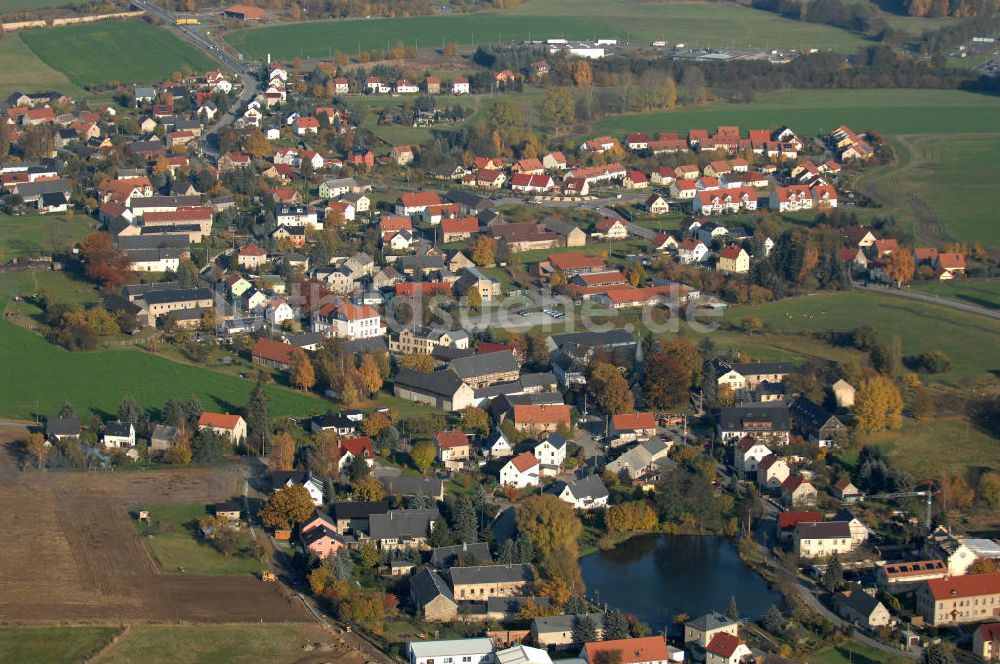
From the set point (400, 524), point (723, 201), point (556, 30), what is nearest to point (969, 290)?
point (723, 201)

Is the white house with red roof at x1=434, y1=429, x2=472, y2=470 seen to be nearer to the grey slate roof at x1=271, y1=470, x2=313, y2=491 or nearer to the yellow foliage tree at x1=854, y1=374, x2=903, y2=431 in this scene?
the grey slate roof at x1=271, y1=470, x2=313, y2=491

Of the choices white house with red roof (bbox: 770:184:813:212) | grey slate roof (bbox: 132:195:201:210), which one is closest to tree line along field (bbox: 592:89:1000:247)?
white house with red roof (bbox: 770:184:813:212)

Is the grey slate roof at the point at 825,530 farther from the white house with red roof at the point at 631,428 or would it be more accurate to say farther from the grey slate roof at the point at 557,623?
the white house with red roof at the point at 631,428

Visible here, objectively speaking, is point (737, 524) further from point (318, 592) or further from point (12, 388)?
point (12, 388)

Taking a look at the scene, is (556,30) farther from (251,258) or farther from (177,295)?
(177,295)

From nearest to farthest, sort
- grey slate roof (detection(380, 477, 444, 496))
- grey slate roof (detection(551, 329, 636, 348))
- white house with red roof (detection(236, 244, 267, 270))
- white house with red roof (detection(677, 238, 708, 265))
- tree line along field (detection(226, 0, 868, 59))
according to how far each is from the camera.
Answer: grey slate roof (detection(380, 477, 444, 496)) → grey slate roof (detection(551, 329, 636, 348)) → white house with red roof (detection(236, 244, 267, 270)) → white house with red roof (detection(677, 238, 708, 265)) → tree line along field (detection(226, 0, 868, 59))

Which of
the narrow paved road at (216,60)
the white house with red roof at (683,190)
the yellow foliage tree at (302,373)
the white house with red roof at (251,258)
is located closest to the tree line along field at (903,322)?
the yellow foliage tree at (302,373)

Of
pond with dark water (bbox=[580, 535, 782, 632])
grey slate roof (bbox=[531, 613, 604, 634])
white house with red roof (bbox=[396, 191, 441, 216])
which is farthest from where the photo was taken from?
white house with red roof (bbox=[396, 191, 441, 216])
